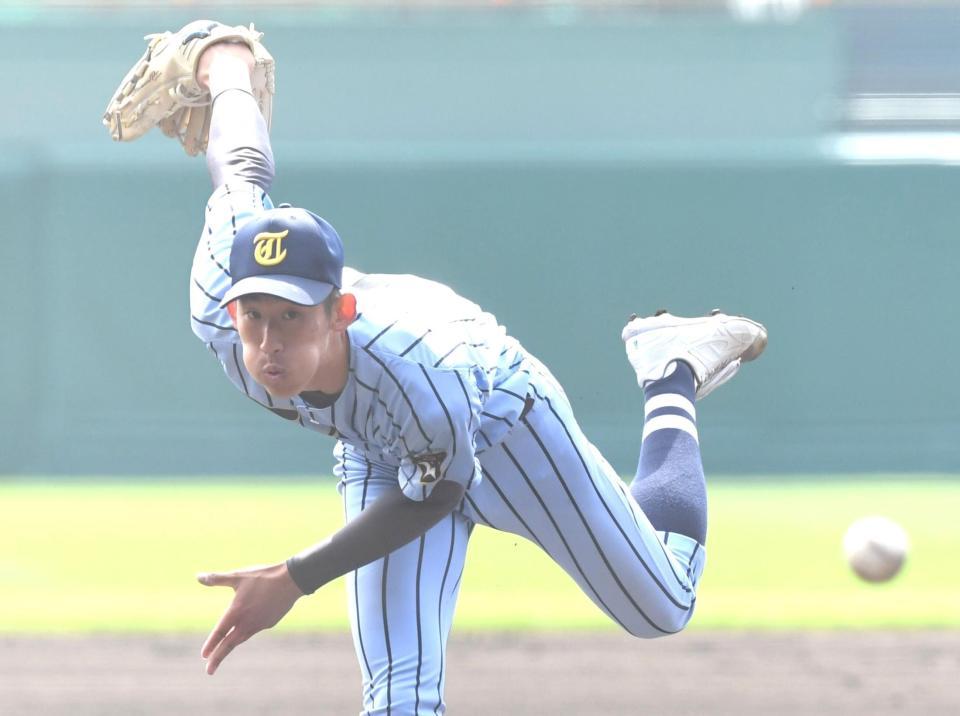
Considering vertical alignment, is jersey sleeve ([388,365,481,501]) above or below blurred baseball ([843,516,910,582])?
below

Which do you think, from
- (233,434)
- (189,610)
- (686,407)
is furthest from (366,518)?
(233,434)

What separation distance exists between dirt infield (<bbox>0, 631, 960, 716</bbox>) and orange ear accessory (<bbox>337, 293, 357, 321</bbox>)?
2.46m

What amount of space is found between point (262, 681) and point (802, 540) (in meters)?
3.87

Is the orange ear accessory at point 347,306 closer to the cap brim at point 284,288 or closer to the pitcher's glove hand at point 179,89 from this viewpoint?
the cap brim at point 284,288

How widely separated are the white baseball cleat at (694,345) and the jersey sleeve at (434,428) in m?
1.31

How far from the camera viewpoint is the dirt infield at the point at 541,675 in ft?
15.8

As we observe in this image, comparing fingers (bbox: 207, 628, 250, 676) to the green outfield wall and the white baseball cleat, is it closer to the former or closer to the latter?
the white baseball cleat

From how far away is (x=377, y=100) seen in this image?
421 inches

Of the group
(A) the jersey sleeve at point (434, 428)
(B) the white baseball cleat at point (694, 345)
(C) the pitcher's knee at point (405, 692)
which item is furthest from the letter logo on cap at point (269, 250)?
(B) the white baseball cleat at point (694, 345)

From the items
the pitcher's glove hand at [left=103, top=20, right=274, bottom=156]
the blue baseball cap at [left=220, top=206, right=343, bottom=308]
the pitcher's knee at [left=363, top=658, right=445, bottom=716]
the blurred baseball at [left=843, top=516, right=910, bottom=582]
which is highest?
the pitcher's glove hand at [left=103, top=20, right=274, bottom=156]

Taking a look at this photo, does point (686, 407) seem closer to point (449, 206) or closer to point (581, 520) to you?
point (581, 520)

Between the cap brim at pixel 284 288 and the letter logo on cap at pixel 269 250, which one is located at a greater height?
the letter logo on cap at pixel 269 250

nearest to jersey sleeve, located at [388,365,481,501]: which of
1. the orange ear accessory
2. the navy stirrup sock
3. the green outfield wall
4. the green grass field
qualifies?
the orange ear accessory

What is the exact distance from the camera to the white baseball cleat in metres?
3.98
